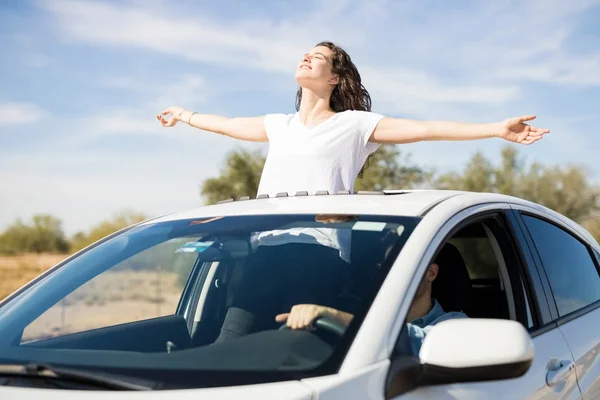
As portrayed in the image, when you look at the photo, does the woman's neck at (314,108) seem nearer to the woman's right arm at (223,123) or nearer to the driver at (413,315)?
the woman's right arm at (223,123)

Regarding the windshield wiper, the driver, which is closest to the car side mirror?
the driver

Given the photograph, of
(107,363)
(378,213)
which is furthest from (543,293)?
(107,363)

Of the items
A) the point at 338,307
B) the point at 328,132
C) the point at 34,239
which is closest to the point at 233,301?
the point at 338,307

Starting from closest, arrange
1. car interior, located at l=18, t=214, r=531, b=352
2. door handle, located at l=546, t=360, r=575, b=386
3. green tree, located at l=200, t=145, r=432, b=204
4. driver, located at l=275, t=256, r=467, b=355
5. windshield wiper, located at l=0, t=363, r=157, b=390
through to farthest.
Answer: windshield wiper, located at l=0, t=363, r=157, b=390
driver, located at l=275, t=256, r=467, b=355
car interior, located at l=18, t=214, r=531, b=352
door handle, located at l=546, t=360, r=575, b=386
green tree, located at l=200, t=145, r=432, b=204

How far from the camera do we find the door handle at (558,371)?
301cm

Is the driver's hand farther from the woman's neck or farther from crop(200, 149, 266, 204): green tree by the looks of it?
crop(200, 149, 266, 204): green tree

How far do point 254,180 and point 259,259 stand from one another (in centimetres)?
3842

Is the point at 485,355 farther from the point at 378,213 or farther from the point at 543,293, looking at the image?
the point at 543,293

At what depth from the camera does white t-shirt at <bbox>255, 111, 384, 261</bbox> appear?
166 inches

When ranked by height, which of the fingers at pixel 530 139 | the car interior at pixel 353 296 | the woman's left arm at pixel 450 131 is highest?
the woman's left arm at pixel 450 131

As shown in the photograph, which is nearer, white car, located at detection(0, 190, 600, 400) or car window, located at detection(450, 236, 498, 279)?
white car, located at detection(0, 190, 600, 400)

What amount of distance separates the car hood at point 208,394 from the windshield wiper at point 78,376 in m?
0.03

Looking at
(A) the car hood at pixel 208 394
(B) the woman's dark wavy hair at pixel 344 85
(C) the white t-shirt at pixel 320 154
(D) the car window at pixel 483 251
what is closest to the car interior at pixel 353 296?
(D) the car window at pixel 483 251

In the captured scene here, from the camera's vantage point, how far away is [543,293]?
11.2 feet
